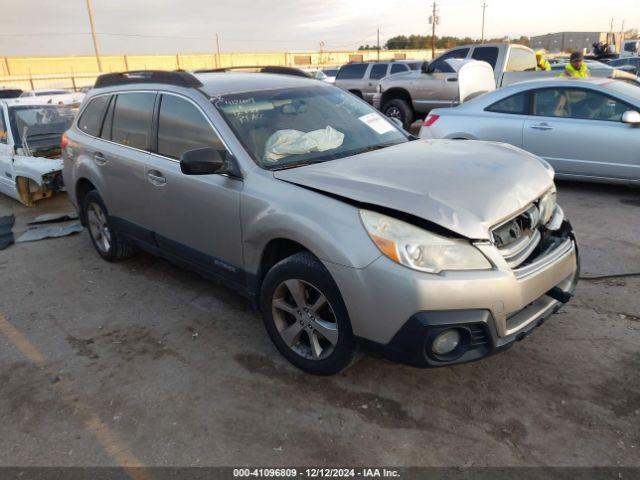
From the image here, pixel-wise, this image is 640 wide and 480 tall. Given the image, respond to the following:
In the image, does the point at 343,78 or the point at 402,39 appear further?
the point at 402,39

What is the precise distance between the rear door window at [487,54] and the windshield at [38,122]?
30.3 feet

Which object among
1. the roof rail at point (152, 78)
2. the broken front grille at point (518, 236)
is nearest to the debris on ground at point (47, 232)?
the roof rail at point (152, 78)

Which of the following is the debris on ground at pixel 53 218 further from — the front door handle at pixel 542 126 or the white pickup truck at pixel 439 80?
the white pickup truck at pixel 439 80

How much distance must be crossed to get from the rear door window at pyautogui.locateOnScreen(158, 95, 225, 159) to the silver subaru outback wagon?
1 cm

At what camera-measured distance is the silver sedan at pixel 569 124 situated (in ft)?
20.4

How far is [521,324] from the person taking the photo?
2.74m

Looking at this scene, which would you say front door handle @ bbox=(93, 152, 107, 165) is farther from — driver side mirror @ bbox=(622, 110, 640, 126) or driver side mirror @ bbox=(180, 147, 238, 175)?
driver side mirror @ bbox=(622, 110, 640, 126)

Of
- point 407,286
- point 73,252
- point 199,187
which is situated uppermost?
point 199,187

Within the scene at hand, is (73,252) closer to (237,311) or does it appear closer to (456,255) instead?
(237,311)

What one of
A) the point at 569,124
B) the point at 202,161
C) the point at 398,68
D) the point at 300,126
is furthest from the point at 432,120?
the point at 398,68

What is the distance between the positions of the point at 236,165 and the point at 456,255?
150 cm

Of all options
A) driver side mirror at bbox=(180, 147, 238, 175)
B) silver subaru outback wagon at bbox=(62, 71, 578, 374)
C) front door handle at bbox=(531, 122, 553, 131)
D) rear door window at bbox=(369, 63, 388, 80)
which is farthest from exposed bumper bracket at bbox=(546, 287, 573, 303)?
rear door window at bbox=(369, 63, 388, 80)

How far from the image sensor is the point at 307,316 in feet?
9.97

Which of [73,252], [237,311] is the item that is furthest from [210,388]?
[73,252]
